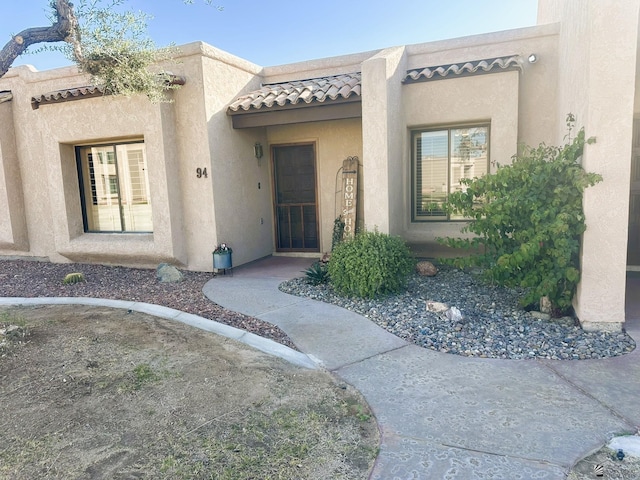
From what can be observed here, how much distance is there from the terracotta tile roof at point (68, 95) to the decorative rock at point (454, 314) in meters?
7.79

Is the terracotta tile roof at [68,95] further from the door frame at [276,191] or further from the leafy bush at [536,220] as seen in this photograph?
the leafy bush at [536,220]

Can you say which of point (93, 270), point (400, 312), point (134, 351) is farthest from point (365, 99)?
point (93, 270)

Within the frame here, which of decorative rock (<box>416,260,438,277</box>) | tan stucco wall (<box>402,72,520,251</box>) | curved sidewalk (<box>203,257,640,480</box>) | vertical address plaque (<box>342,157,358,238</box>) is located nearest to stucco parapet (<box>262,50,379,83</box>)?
tan stucco wall (<box>402,72,520,251</box>)

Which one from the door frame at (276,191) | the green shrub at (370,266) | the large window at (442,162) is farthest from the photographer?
the door frame at (276,191)

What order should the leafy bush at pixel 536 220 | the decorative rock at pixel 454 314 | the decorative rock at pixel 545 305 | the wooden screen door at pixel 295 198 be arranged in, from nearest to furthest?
the leafy bush at pixel 536 220
the decorative rock at pixel 454 314
the decorative rock at pixel 545 305
the wooden screen door at pixel 295 198

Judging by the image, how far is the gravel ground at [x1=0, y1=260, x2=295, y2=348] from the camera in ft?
21.2

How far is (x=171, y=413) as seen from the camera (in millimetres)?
3877

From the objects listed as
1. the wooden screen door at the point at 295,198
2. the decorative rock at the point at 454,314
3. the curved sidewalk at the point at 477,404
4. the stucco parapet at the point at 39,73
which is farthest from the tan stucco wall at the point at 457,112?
the stucco parapet at the point at 39,73

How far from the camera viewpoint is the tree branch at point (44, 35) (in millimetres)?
5699

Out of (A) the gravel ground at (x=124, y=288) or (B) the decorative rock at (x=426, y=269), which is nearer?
(A) the gravel ground at (x=124, y=288)

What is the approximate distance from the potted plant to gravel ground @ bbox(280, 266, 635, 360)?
184cm

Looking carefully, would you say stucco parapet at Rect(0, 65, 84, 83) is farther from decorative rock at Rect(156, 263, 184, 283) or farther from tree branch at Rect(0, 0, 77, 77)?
decorative rock at Rect(156, 263, 184, 283)

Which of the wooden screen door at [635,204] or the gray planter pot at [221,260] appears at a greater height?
the wooden screen door at [635,204]

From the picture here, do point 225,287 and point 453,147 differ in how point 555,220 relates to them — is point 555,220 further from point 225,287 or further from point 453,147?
point 225,287
